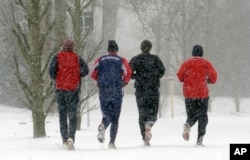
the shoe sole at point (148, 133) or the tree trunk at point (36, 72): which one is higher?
the tree trunk at point (36, 72)

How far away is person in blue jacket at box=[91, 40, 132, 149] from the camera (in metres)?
9.72

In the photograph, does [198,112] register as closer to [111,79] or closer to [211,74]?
[211,74]

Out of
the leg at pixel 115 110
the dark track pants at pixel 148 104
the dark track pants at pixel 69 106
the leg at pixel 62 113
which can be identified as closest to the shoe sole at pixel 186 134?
the dark track pants at pixel 148 104

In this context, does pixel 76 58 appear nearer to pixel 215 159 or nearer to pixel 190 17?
pixel 215 159

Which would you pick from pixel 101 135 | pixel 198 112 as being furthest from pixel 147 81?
pixel 101 135

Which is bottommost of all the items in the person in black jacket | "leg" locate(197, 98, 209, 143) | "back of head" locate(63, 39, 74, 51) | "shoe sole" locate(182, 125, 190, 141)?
"shoe sole" locate(182, 125, 190, 141)

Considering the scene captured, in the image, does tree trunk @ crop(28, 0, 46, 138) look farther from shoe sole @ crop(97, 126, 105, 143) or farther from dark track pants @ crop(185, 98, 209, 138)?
dark track pants @ crop(185, 98, 209, 138)

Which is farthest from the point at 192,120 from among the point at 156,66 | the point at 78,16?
the point at 78,16

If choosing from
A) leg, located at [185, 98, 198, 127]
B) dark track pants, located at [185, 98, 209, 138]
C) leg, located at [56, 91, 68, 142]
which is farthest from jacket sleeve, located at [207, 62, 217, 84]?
leg, located at [56, 91, 68, 142]

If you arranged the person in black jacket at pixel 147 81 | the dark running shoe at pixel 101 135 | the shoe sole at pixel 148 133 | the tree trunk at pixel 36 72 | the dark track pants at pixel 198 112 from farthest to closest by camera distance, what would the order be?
1. the tree trunk at pixel 36 72
2. the dark track pants at pixel 198 112
3. the person in black jacket at pixel 147 81
4. the shoe sole at pixel 148 133
5. the dark running shoe at pixel 101 135

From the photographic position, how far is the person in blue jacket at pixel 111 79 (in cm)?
972

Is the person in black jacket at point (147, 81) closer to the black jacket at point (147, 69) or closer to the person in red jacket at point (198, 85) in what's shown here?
the black jacket at point (147, 69)

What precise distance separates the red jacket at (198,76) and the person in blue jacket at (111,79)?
1.13 metres

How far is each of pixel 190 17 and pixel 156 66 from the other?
776 inches
